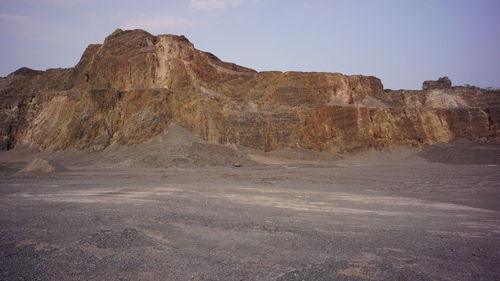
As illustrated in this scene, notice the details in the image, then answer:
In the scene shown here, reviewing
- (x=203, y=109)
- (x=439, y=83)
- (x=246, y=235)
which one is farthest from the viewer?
(x=439, y=83)

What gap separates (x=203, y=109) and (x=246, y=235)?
96.5 ft

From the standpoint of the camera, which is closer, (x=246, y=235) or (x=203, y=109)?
(x=246, y=235)

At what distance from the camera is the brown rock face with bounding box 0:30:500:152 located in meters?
35.6

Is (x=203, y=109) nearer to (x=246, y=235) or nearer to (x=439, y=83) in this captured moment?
(x=246, y=235)

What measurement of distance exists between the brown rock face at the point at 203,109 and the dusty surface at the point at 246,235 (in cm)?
2038

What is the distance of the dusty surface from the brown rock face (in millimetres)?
20380

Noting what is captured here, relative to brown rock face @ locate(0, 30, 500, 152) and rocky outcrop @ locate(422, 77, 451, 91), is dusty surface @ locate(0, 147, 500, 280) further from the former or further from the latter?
rocky outcrop @ locate(422, 77, 451, 91)

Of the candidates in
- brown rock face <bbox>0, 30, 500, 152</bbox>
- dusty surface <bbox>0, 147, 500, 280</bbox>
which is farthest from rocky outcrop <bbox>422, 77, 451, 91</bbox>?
dusty surface <bbox>0, 147, 500, 280</bbox>

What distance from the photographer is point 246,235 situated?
7.61m

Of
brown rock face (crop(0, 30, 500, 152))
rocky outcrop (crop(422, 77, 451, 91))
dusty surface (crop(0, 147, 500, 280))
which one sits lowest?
dusty surface (crop(0, 147, 500, 280))

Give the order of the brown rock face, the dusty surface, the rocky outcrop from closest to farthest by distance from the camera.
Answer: the dusty surface < the brown rock face < the rocky outcrop

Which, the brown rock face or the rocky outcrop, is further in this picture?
the rocky outcrop

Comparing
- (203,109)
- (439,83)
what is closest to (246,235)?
(203,109)

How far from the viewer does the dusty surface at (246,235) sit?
5438 mm
